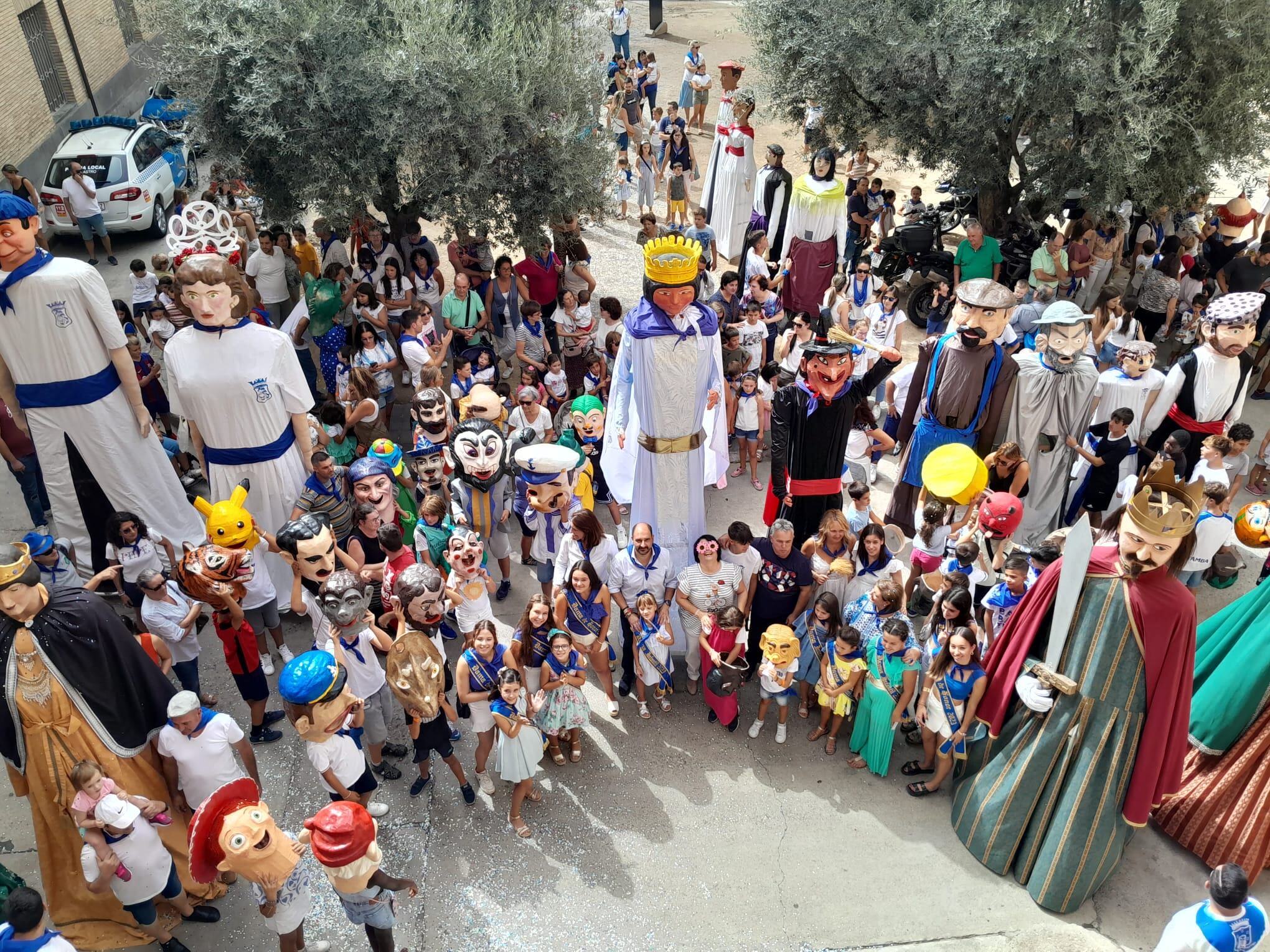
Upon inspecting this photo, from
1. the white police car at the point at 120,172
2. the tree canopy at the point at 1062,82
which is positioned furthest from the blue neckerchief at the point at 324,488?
the white police car at the point at 120,172

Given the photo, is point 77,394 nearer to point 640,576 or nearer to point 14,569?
point 14,569

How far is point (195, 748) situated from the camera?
4.91 meters

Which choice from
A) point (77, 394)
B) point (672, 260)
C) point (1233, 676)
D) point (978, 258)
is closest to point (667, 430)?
point (672, 260)

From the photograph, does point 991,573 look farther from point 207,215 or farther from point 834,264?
point 207,215

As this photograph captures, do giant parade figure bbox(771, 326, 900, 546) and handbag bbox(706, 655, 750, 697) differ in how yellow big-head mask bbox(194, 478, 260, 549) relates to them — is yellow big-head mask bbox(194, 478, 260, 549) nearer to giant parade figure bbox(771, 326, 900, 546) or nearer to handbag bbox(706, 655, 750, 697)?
handbag bbox(706, 655, 750, 697)

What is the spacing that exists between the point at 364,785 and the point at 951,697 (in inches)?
128

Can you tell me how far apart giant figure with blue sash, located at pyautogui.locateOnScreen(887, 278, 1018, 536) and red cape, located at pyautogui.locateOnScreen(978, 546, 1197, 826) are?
201 centimetres

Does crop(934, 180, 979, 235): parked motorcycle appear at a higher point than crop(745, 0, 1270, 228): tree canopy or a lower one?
lower

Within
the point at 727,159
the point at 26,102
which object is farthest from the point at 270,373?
the point at 26,102

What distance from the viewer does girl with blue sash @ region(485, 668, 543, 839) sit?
17.9ft

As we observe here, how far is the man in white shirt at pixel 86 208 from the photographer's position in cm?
1202

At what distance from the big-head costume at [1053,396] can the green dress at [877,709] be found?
1975 mm

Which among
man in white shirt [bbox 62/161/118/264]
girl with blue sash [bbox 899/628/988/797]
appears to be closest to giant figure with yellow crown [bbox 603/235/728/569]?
girl with blue sash [bbox 899/628/988/797]

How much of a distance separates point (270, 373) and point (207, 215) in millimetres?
1243
